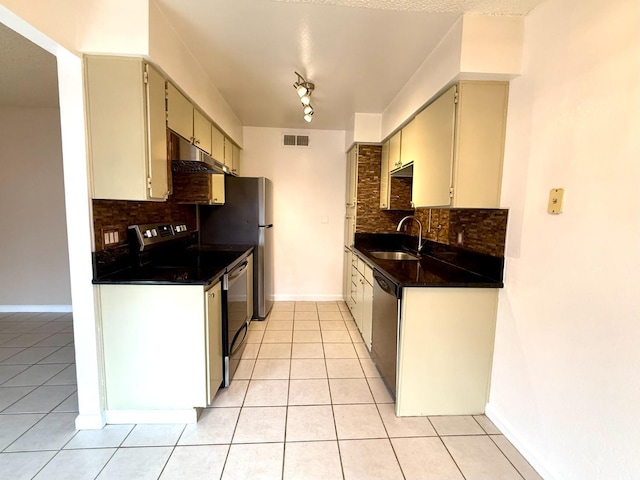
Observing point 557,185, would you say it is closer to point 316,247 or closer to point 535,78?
point 535,78

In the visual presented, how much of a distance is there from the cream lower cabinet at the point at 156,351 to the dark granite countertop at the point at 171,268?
0.05 meters

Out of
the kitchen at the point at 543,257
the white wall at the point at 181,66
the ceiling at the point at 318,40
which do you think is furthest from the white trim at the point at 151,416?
the ceiling at the point at 318,40

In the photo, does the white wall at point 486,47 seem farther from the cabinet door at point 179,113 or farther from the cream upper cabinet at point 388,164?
the cabinet door at point 179,113

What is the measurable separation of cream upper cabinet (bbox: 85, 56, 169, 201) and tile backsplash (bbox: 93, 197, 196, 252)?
184mm

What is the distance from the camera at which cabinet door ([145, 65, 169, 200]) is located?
1.65m

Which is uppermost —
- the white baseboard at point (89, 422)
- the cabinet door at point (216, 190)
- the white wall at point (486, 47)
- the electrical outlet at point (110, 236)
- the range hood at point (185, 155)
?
the white wall at point (486, 47)

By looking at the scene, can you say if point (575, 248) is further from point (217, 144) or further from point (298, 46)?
point (217, 144)

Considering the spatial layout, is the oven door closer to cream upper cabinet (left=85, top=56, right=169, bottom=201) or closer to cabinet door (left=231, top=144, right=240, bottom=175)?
cream upper cabinet (left=85, top=56, right=169, bottom=201)

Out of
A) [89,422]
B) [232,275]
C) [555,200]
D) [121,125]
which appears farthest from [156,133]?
[555,200]

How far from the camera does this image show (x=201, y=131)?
2.45m

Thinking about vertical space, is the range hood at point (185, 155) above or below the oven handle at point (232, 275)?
above

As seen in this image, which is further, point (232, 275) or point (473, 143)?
point (232, 275)

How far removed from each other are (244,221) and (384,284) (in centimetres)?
188

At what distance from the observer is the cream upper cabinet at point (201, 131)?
2.32m
